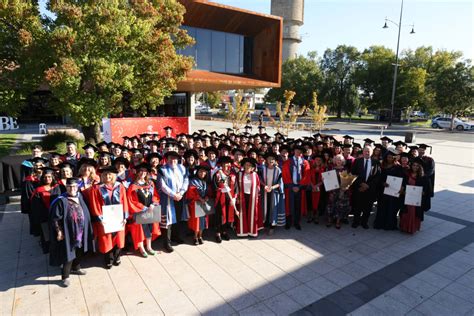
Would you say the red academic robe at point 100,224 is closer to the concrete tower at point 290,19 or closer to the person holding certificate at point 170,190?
the person holding certificate at point 170,190

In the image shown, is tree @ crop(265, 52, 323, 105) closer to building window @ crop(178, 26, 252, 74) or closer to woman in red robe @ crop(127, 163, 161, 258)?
building window @ crop(178, 26, 252, 74)

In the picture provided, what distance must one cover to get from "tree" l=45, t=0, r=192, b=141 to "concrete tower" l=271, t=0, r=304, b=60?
6127 cm

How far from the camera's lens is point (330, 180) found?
724cm

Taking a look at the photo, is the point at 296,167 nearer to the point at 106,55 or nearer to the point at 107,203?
the point at 107,203

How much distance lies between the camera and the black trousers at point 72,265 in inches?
196

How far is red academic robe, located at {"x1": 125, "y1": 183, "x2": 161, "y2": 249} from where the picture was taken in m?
5.55

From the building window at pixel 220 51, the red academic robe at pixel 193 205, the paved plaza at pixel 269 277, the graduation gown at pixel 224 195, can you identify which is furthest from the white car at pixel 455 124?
the red academic robe at pixel 193 205

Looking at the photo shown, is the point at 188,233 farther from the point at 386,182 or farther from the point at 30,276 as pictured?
the point at 386,182

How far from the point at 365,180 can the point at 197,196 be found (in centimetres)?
413

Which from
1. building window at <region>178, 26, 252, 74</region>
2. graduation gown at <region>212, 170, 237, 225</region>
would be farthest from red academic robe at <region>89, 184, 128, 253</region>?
building window at <region>178, 26, 252, 74</region>

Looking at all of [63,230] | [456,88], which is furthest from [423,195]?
[456,88]

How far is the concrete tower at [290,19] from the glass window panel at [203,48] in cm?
4985

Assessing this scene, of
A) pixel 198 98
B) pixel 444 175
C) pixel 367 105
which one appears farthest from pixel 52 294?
pixel 198 98

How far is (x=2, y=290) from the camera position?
4.81 metres
